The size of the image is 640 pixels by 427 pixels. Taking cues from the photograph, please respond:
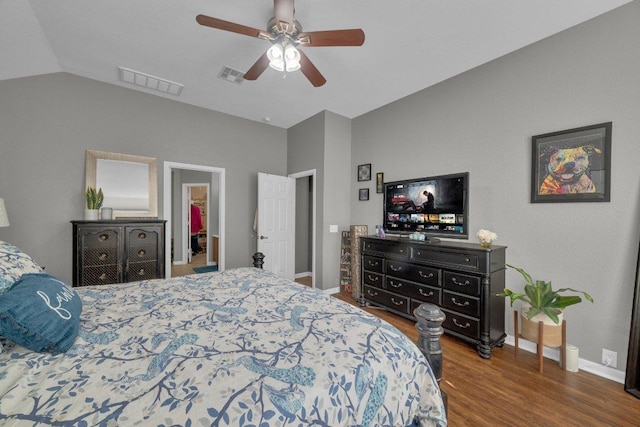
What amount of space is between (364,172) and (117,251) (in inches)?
139

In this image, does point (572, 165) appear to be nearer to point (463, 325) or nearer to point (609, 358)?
point (609, 358)

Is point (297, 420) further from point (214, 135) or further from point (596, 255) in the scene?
point (214, 135)

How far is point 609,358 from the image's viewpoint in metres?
2.05

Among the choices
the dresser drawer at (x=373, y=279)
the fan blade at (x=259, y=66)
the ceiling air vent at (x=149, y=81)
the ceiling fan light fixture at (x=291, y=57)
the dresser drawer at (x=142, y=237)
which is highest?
the ceiling air vent at (x=149, y=81)

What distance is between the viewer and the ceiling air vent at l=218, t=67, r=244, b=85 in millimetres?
3006

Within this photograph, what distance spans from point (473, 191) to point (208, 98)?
148 inches

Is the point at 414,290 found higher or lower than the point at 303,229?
lower

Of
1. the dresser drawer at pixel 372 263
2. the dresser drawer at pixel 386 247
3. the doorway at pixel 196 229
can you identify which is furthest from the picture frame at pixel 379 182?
the doorway at pixel 196 229

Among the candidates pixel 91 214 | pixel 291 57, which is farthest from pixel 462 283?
pixel 91 214

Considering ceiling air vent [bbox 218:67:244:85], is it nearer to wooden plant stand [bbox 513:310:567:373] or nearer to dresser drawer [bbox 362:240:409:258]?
dresser drawer [bbox 362:240:409:258]

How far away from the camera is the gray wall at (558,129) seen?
202 centimetres

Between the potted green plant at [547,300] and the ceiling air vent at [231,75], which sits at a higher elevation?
the ceiling air vent at [231,75]

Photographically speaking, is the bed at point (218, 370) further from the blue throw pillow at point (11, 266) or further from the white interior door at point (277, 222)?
the white interior door at point (277, 222)

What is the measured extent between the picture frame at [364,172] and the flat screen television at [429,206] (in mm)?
438
